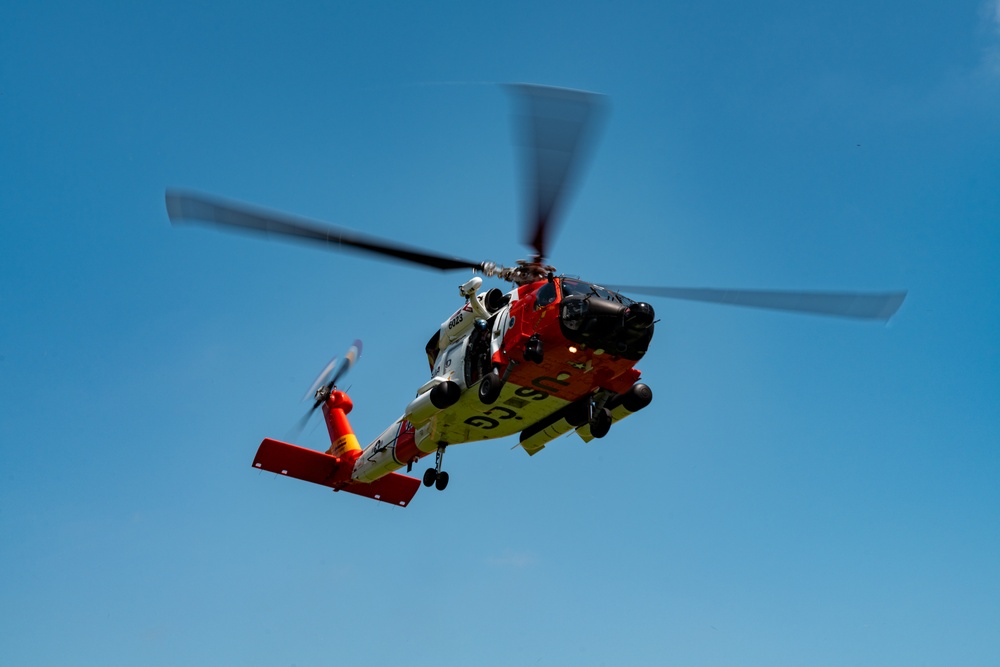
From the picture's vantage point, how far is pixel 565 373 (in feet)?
54.7

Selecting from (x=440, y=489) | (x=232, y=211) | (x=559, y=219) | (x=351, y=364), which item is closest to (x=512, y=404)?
(x=440, y=489)

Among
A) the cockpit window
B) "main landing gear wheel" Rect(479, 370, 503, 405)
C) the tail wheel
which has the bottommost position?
the tail wheel

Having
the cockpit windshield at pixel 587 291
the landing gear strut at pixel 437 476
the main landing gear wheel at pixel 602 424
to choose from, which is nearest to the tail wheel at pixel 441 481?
the landing gear strut at pixel 437 476

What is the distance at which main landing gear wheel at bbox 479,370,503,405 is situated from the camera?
649 inches

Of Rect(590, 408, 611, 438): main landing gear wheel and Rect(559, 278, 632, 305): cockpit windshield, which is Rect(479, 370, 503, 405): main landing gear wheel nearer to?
Rect(559, 278, 632, 305): cockpit windshield

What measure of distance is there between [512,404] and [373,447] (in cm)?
528

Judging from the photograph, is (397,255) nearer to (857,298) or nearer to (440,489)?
(440,489)

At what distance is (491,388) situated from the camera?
1648 cm

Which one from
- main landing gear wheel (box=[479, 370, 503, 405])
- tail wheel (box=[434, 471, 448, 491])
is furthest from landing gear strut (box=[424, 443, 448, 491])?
main landing gear wheel (box=[479, 370, 503, 405])

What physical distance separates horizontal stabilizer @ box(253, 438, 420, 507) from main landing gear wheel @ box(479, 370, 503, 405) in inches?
281

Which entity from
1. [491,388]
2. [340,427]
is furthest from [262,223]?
[340,427]

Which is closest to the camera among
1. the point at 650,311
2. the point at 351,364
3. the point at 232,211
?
the point at 232,211

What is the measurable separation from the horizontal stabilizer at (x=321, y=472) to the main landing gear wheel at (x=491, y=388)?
7.13 m

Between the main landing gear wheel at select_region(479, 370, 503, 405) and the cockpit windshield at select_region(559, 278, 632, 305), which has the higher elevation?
the cockpit windshield at select_region(559, 278, 632, 305)
